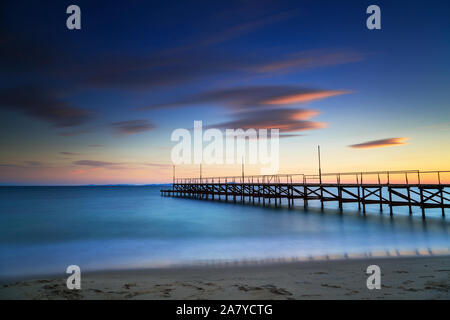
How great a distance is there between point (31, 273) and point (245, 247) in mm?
8249

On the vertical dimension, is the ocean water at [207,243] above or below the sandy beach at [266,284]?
below

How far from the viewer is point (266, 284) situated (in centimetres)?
651

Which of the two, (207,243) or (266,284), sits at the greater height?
(266,284)

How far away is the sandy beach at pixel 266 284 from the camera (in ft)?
18.9

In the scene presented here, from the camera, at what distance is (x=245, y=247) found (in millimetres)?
12781

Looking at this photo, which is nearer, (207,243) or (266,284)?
(266,284)

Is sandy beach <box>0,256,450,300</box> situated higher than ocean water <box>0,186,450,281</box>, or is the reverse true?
sandy beach <box>0,256,450,300</box>

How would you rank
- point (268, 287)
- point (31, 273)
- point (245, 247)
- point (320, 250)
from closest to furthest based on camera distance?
point (268, 287) < point (31, 273) < point (320, 250) < point (245, 247)

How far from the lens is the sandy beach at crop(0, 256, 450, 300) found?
5750 mm

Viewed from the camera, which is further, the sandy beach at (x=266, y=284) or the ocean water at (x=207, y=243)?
the ocean water at (x=207, y=243)

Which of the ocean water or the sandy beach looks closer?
the sandy beach
